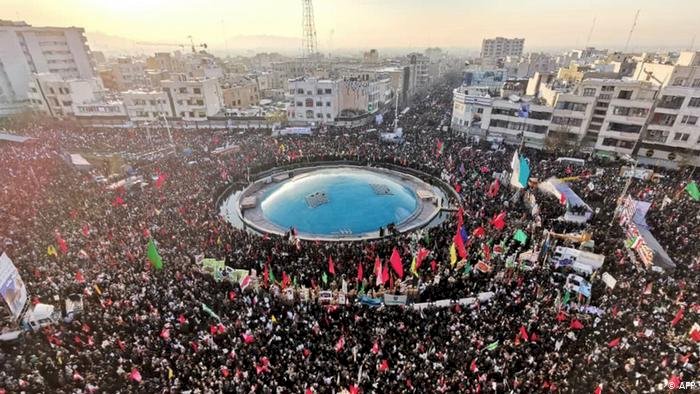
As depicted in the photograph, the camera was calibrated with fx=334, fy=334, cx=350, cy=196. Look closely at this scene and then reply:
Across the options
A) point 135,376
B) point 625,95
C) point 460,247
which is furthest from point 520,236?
point 625,95

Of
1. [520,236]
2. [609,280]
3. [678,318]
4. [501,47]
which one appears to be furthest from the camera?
[501,47]

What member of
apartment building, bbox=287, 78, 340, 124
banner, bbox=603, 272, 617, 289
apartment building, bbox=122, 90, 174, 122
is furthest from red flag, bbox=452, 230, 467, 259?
apartment building, bbox=122, 90, 174, 122

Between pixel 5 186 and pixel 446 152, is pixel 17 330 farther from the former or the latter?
pixel 446 152

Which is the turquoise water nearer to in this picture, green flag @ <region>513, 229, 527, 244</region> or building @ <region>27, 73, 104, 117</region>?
green flag @ <region>513, 229, 527, 244</region>

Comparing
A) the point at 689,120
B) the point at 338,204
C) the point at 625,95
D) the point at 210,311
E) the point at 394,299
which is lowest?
the point at 394,299

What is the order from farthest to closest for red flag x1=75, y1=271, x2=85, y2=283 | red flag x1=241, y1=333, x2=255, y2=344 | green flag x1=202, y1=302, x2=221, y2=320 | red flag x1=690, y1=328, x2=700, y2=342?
red flag x1=75, y1=271, x2=85, y2=283 → green flag x1=202, y1=302, x2=221, y2=320 → red flag x1=241, y1=333, x2=255, y2=344 → red flag x1=690, y1=328, x2=700, y2=342

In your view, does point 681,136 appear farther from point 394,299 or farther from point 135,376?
point 135,376
